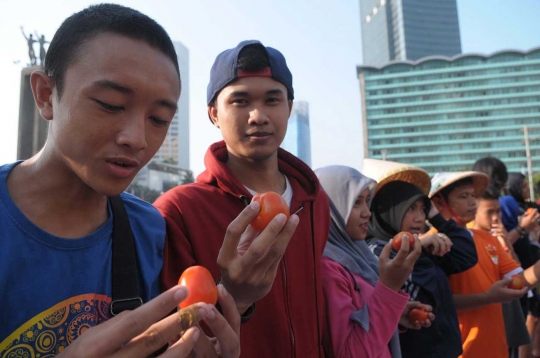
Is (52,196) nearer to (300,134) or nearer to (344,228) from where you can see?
(344,228)

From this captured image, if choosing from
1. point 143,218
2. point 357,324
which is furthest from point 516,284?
point 143,218

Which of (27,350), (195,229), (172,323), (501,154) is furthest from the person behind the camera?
(501,154)

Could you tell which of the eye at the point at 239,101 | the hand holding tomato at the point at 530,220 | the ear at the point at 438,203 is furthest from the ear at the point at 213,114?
the hand holding tomato at the point at 530,220

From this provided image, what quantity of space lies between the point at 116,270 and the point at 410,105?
108950 millimetres

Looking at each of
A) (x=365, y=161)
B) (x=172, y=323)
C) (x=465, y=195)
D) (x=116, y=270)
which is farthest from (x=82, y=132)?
(x=465, y=195)

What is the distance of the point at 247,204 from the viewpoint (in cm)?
194

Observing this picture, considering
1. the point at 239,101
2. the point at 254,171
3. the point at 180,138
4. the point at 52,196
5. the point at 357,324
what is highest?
the point at 180,138

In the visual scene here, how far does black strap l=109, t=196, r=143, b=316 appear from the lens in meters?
1.23

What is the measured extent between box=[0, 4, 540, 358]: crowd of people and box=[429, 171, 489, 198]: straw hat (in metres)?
0.52

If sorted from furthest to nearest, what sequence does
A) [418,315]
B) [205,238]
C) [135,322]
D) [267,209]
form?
[418,315] → [205,238] → [267,209] → [135,322]

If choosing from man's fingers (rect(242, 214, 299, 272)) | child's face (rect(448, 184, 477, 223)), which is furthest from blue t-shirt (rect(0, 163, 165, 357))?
child's face (rect(448, 184, 477, 223))

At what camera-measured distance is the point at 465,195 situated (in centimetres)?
364

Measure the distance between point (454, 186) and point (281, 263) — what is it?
249cm

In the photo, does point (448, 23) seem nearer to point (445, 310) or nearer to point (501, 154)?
point (501, 154)
